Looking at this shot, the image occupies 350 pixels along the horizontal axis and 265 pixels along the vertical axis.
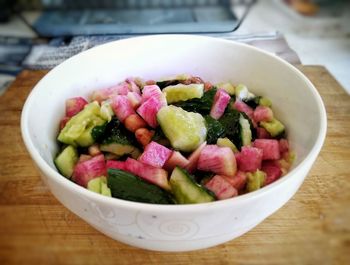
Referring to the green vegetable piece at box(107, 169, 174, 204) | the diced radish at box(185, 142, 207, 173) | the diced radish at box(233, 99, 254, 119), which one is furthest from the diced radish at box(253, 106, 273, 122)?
the green vegetable piece at box(107, 169, 174, 204)

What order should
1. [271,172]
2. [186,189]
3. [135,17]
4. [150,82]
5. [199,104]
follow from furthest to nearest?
[135,17] < [150,82] < [199,104] < [271,172] < [186,189]

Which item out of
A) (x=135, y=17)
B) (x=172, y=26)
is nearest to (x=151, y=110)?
(x=172, y=26)

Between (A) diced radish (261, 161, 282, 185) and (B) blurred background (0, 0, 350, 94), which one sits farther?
(B) blurred background (0, 0, 350, 94)

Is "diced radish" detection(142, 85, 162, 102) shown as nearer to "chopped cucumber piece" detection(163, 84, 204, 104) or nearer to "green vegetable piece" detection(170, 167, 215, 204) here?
"chopped cucumber piece" detection(163, 84, 204, 104)

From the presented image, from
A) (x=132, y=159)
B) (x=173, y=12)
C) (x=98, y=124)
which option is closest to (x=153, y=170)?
(x=132, y=159)

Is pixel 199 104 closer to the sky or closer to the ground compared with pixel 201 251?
closer to the sky

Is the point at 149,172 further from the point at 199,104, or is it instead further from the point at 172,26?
the point at 172,26
